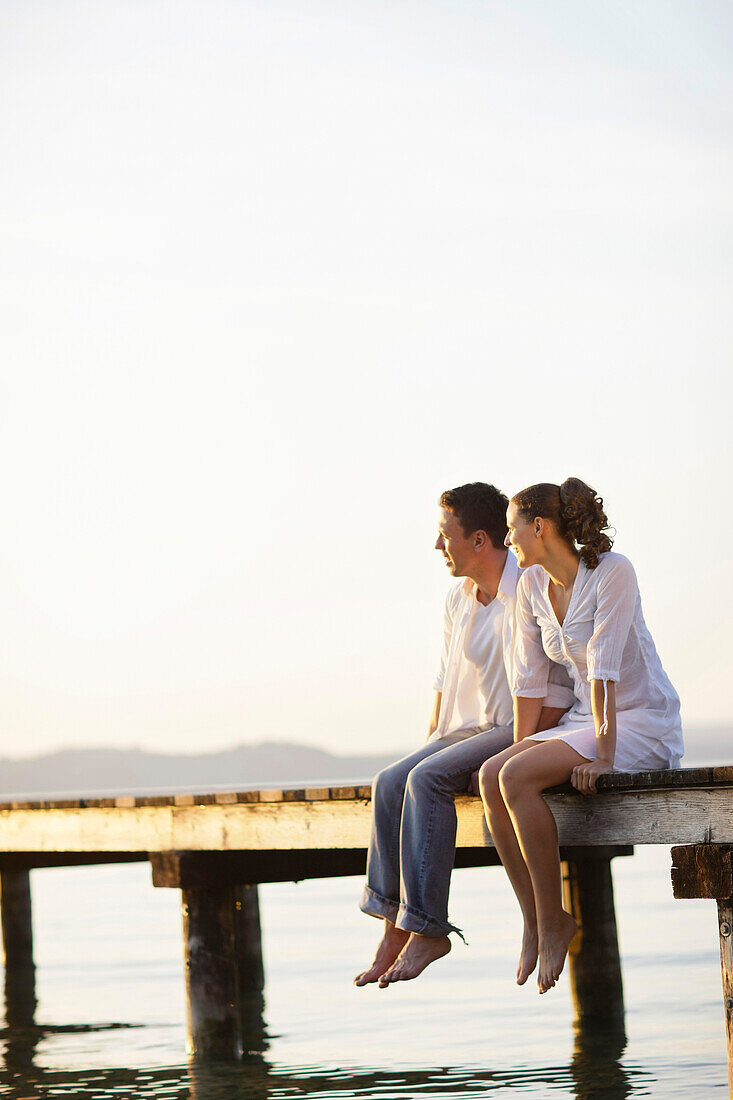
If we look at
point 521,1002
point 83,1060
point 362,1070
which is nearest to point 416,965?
point 362,1070

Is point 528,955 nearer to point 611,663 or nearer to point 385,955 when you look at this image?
point 385,955

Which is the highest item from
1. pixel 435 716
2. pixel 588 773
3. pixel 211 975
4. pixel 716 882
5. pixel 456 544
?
pixel 456 544

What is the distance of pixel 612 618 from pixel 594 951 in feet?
15.0

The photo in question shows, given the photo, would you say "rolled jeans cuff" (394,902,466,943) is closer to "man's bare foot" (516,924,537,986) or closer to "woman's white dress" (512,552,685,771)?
"man's bare foot" (516,924,537,986)

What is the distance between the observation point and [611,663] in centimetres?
503

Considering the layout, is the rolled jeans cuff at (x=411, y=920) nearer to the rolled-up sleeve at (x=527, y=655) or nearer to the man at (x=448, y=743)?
the man at (x=448, y=743)

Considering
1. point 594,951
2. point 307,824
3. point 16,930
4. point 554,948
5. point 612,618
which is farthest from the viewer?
point 16,930

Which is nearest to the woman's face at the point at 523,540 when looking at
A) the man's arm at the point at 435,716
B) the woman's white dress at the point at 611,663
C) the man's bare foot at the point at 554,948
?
the woman's white dress at the point at 611,663

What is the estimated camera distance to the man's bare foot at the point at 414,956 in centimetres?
522

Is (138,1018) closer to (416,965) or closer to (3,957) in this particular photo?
(3,957)

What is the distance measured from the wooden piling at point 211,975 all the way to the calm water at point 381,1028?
5.9 inches

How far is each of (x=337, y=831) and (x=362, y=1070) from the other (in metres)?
2.07

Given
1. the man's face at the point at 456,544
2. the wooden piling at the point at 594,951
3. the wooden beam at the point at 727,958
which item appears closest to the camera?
the wooden beam at the point at 727,958

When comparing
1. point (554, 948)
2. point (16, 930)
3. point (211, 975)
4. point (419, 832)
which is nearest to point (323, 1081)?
point (211, 975)
